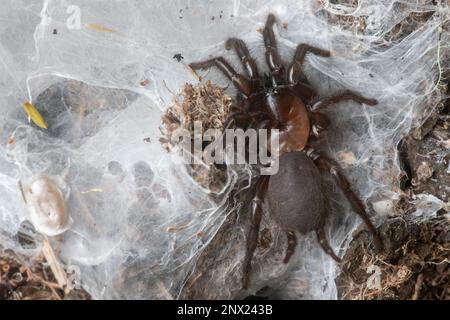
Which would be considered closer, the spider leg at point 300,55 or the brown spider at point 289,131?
the brown spider at point 289,131

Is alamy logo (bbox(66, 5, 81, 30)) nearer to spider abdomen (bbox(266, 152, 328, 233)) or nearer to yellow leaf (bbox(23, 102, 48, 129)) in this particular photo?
yellow leaf (bbox(23, 102, 48, 129))

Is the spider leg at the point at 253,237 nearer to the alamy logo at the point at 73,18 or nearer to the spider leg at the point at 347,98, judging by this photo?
the spider leg at the point at 347,98

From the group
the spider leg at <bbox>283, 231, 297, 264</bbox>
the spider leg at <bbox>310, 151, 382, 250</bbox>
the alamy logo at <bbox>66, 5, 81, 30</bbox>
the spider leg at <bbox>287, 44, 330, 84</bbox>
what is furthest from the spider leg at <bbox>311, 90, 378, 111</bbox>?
the alamy logo at <bbox>66, 5, 81, 30</bbox>

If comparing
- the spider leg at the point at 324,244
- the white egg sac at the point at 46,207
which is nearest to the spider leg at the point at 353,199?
the spider leg at the point at 324,244

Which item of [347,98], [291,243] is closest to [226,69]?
[347,98]

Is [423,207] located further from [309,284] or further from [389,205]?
[309,284]

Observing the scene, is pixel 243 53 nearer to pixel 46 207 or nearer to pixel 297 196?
pixel 297 196
